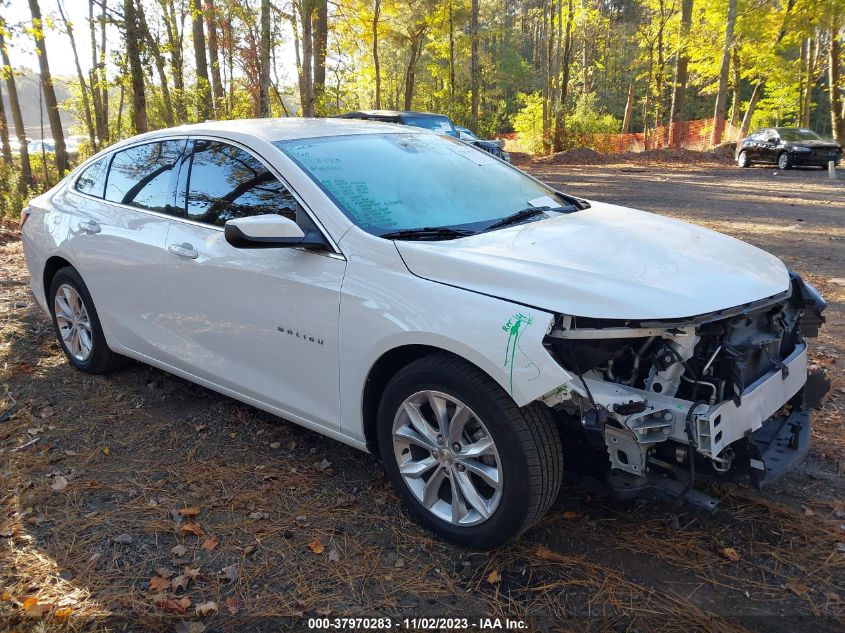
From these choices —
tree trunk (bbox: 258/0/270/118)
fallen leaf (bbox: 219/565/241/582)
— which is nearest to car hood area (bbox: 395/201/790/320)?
fallen leaf (bbox: 219/565/241/582)

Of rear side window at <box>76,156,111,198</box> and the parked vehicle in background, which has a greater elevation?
rear side window at <box>76,156,111,198</box>

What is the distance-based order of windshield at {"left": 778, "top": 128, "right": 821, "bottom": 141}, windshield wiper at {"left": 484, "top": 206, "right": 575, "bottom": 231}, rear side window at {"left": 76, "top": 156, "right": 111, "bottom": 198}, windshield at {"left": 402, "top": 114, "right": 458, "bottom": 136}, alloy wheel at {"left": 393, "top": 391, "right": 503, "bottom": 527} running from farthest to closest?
windshield at {"left": 778, "top": 128, "right": 821, "bottom": 141}, windshield at {"left": 402, "top": 114, "right": 458, "bottom": 136}, rear side window at {"left": 76, "top": 156, "right": 111, "bottom": 198}, windshield wiper at {"left": 484, "top": 206, "right": 575, "bottom": 231}, alloy wheel at {"left": 393, "top": 391, "right": 503, "bottom": 527}

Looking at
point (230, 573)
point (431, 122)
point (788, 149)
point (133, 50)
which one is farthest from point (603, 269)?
point (788, 149)

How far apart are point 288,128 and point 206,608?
8.20 feet

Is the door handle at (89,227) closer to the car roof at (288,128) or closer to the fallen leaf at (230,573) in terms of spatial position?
the car roof at (288,128)

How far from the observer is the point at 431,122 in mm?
16188

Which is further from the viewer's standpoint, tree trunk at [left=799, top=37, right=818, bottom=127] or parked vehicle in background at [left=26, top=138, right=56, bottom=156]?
tree trunk at [left=799, top=37, right=818, bottom=127]

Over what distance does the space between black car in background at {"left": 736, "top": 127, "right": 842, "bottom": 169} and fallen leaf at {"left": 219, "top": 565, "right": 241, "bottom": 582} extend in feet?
77.2

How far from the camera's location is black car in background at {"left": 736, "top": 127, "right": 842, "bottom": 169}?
21.2 metres

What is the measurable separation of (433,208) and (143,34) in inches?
433

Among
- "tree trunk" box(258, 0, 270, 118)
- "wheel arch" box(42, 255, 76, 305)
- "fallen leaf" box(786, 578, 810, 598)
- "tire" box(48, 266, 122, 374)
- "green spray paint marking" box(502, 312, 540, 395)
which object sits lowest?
"fallen leaf" box(786, 578, 810, 598)

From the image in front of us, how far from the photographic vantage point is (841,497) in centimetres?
318

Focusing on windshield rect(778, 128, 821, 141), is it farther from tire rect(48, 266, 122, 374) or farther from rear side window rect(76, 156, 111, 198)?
tire rect(48, 266, 122, 374)

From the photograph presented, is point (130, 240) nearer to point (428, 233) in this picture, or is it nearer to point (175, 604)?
point (428, 233)
